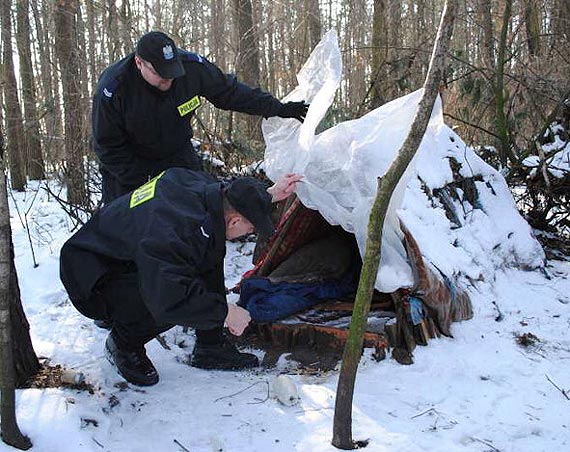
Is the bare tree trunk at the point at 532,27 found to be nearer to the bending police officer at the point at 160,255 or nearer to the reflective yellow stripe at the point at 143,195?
the bending police officer at the point at 160,255

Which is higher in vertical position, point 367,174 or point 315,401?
point 367,174

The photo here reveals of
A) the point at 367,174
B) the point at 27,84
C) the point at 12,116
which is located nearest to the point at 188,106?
the point at 367,174

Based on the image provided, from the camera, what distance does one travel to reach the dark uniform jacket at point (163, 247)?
215 centimetres

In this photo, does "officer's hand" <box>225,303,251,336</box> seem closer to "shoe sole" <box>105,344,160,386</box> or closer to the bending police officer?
the bending police officer

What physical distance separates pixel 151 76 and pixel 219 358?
153 cm

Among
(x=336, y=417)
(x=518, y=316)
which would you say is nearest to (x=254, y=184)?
(x=336, y=417)

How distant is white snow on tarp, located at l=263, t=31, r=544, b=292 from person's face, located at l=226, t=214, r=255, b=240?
94cm

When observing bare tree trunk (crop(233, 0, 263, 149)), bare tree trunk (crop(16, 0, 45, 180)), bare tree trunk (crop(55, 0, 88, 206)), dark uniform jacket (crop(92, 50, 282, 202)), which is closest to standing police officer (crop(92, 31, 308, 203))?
dark uniform jacket (crop(92, 50, 282, 202))

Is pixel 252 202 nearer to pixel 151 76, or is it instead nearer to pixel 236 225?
pixel 236 225

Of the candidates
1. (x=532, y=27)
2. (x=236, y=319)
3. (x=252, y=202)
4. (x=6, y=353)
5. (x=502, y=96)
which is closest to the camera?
(x=6, y=353)

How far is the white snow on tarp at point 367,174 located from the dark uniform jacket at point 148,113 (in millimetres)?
282

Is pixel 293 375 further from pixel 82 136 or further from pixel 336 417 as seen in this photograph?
pixel 82 136

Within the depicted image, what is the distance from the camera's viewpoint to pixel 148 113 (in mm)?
3143

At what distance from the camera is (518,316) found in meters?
3.76
